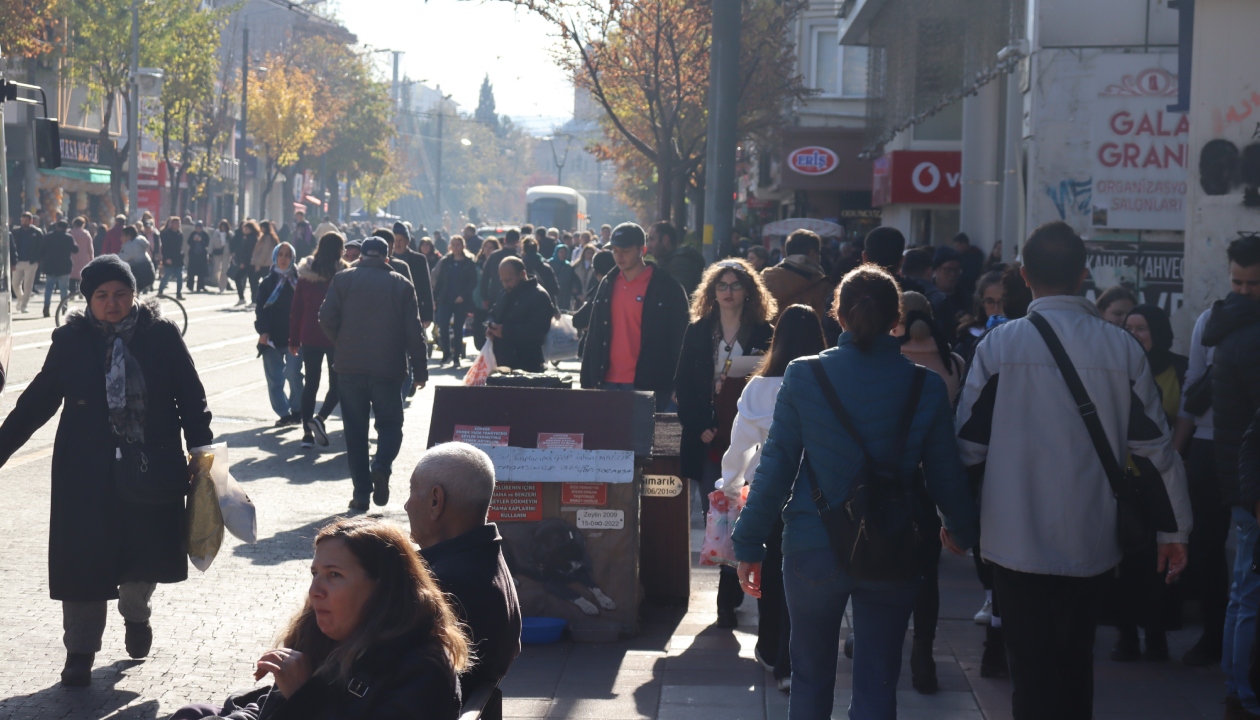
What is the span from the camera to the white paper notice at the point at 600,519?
6.43 m

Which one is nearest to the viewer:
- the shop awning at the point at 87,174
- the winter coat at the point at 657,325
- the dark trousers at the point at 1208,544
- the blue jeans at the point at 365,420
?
the dark trousers at the point at 1208,544

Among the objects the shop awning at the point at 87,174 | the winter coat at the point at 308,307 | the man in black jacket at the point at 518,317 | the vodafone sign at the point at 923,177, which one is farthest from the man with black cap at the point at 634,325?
the shop awning at the point at 87,174

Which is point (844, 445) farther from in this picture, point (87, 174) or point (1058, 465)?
point (87, 174)

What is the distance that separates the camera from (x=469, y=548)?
3.57m

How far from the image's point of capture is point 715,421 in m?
6.81

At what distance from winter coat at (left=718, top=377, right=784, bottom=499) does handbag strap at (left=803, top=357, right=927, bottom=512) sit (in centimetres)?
137

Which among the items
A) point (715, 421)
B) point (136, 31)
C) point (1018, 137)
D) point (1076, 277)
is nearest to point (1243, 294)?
point (1076, 277)

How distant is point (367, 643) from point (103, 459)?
303cm

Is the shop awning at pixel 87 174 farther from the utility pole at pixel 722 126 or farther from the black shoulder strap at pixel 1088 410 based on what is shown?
the black shoulder strap at pixel 1088 410

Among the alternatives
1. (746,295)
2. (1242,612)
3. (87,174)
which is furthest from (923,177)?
(87,174)

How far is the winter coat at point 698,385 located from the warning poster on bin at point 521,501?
82 centimetres

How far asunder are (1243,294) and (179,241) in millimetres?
29181

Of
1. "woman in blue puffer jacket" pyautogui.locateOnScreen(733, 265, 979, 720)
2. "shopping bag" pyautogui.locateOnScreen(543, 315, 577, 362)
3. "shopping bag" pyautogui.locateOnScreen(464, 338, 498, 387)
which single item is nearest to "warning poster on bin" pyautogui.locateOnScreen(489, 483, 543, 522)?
"woman in blue puffer jacket" pyautogui.locateOnScreen(733, 265, 979, 720)

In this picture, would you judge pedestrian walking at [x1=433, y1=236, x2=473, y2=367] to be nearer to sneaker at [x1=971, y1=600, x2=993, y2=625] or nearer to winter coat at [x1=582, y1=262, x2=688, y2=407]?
winter coat at [x1=582, y1=262, x2=688, y2=407]
